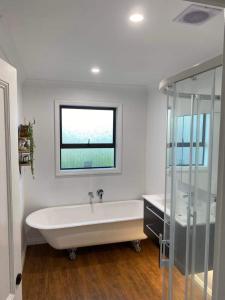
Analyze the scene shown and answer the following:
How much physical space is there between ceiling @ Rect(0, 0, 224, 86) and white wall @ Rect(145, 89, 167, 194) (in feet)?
2.44

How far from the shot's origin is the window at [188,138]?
4.38 feet

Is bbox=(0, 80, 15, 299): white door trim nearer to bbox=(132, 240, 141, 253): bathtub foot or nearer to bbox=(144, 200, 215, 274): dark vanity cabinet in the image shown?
bbox=(144, 200, 215, 274): dark vanity cabinet

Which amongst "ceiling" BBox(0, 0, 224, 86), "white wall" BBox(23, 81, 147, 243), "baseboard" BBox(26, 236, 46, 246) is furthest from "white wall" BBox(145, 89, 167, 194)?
"baseboard" BBox(26, 236, 46, 246)

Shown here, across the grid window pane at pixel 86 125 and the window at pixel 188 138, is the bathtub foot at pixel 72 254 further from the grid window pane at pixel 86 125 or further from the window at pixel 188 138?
the window at pixel 188 138

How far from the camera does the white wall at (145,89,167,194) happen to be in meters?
3.57

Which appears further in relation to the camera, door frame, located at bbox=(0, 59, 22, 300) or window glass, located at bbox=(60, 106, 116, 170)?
window glass, located at bbox=(60, 106, 116, 170)

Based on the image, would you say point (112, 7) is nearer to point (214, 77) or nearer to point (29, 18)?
point (29, 18)

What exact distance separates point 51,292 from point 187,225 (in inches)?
76.2

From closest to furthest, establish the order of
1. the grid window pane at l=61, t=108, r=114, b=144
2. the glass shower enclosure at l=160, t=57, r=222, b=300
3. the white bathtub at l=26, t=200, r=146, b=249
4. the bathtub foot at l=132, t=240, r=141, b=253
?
the glass shower enclosure at l=160, t=57, r=222, b=300
the white bathtub at l=26, t=200, r=146, b=249
the bathtub foot at l=132, t=240, r=141, b=253
the grid window pane at l=61, t=108, r=114, b=144

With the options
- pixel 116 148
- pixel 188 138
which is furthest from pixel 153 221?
pixel 188 138

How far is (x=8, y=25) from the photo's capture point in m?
1.75

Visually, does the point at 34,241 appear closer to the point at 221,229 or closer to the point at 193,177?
the point at 193,177

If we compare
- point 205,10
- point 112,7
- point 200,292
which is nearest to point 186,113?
point 205,10

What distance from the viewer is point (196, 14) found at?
152 centimetres
